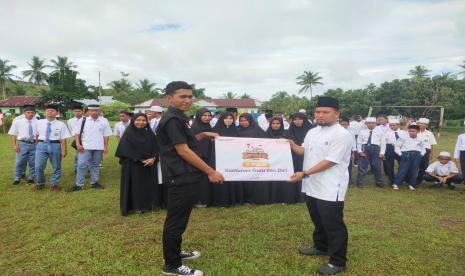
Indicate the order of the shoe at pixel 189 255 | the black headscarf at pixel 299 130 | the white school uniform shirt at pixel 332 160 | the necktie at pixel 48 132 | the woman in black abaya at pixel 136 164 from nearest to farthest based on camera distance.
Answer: the white school uniform shirt at pixel 332 160
the shoe at pixel 189 255
the woman in black abaya at pixel 136 164
the black headscarf at pixel 299 130
the necktie at pixel 48 132

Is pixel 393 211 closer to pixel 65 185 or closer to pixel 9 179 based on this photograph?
pixel 65 185

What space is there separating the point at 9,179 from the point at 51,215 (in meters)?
4.16

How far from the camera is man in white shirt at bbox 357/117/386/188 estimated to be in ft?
28.7

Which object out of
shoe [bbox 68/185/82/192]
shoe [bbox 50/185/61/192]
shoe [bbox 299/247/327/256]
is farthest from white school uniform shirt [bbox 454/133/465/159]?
shoe [bbox 50/185/61/192]

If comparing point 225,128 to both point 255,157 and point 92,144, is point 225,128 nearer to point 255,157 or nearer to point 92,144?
point 255,157

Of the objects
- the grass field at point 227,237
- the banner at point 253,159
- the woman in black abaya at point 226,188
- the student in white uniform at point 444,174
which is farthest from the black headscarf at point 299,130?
the student in white uniform at point 444,174

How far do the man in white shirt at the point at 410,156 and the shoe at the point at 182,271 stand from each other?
6698mm

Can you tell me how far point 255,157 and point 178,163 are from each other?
159cm

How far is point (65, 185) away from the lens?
27.0 ft

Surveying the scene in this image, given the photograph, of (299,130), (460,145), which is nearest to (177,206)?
(299,130)

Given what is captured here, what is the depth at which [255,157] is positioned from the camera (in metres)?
4.71

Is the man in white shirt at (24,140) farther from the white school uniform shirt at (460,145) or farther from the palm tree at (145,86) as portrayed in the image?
the palm tree at (145,86)

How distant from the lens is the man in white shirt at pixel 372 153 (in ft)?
28.7

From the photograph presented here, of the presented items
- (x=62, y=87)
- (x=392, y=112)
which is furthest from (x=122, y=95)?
(x=392, y=112)
